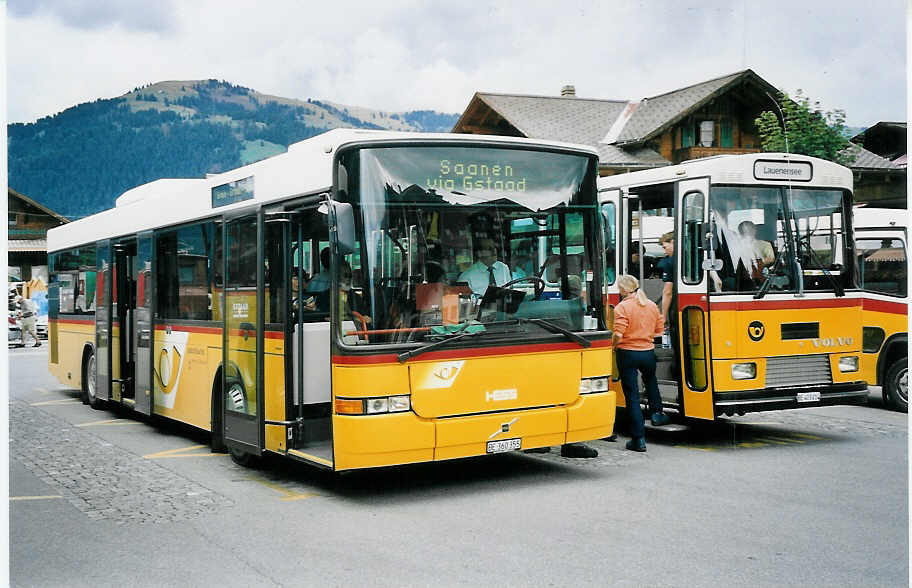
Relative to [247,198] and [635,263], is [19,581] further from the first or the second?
[635,263]

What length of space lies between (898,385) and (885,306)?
3.53 feet

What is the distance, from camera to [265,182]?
9.14 m

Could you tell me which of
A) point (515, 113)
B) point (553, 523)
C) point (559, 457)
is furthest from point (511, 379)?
point (515, 113)

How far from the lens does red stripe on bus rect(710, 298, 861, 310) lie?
406 inches

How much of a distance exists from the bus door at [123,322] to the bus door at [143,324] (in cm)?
51

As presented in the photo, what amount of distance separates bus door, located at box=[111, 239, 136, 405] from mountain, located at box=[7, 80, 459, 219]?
1412mm

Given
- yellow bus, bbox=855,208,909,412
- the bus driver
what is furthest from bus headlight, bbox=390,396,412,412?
yellow bus, bbox=855,208,909,412

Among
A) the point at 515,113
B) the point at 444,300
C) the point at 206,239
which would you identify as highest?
the point at 515,113

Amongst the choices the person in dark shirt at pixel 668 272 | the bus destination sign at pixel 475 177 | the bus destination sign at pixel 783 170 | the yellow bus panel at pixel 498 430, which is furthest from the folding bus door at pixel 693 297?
the bus destination sign at pixel 475 177

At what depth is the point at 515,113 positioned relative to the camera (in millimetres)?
35219

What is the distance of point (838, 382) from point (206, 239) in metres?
6.89

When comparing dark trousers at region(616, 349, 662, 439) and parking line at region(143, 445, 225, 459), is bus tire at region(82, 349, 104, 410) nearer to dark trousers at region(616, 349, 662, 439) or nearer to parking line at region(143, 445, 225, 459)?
parking line at region(143, 445, 225, 459)

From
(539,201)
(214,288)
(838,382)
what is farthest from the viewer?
(838,382)

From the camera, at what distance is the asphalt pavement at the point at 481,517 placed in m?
5.88
